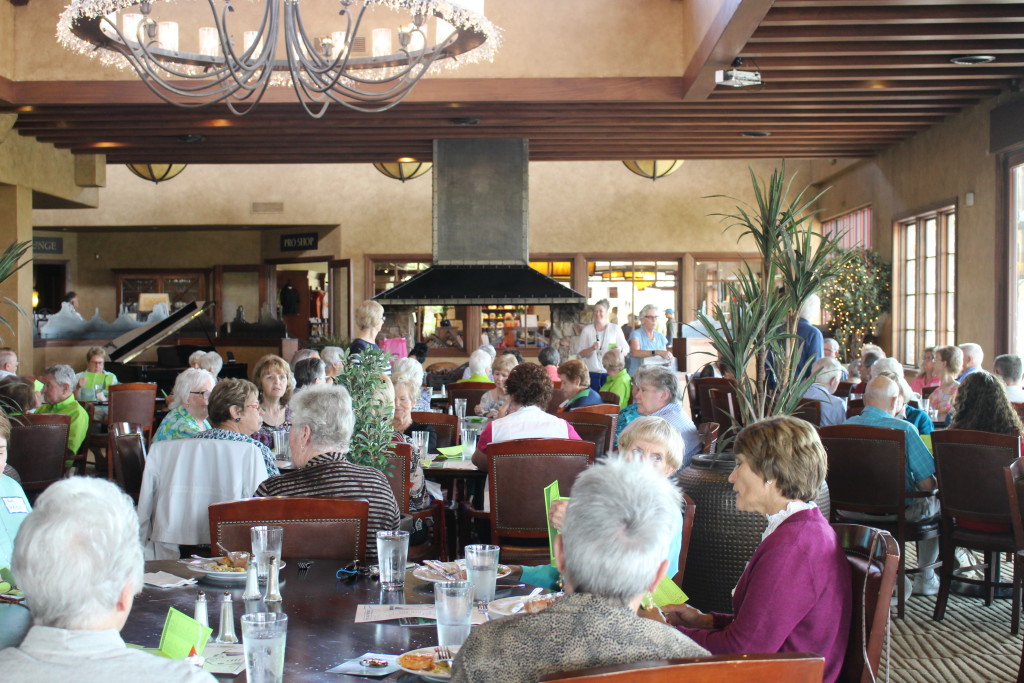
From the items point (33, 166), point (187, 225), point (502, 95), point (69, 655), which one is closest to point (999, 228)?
point (502, 95)

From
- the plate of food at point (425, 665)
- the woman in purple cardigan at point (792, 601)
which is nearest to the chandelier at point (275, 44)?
the woman in purple cardigan at point (792, 601)

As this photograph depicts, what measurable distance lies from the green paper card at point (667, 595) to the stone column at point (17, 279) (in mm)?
10780

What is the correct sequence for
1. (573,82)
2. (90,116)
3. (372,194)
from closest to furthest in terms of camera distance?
(573,82), (90,116), (372,194)

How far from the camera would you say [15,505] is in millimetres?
3443

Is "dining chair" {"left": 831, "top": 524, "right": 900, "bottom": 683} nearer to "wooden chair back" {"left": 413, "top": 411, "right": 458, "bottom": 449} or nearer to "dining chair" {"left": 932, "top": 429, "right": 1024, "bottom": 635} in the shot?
"dining chair" {"left": 932, "top": 429, "right": 1024, "bottom": 635}

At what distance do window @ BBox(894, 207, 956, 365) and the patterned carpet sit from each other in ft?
19.9

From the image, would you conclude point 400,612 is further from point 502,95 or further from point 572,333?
point 572,333

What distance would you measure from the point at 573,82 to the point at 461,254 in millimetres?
3158

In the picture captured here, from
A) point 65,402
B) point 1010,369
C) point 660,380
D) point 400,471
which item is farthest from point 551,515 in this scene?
point 65,402

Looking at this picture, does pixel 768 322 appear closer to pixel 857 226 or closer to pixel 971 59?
pixel 971 59

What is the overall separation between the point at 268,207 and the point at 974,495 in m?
14.2

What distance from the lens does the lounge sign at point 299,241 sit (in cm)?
1816

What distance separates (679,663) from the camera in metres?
1.63

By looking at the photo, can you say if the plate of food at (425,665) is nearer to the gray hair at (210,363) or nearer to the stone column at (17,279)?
the gray hair at (210,363)
